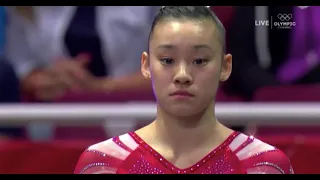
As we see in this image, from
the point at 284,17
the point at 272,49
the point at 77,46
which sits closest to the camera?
the point at 284,17

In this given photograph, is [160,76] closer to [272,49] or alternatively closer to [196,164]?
[196,164]

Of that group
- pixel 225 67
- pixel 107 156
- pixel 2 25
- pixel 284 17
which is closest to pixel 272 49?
pixel 284 17

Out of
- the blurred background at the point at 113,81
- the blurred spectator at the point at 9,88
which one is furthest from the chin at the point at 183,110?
the blurred spectator at the point at 9,88

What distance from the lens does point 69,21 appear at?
1.49 metres

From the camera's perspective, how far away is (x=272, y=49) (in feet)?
4.05

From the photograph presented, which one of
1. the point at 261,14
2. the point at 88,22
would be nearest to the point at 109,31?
the point at 88,22

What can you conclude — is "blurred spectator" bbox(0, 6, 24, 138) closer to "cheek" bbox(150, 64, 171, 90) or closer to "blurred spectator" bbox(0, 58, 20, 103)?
"blurred spectator" bbox(0, 58, 20, 103)

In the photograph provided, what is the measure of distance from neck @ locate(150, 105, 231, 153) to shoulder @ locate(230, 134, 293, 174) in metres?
0.03

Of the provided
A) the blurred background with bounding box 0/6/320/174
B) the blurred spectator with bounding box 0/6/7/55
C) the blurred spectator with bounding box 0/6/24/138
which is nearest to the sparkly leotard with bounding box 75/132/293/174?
the blurred background with bounding box 0/6/320/174

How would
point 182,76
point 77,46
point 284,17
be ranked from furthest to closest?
point 77,46, point 284,17, point 182,76

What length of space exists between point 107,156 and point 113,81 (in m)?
0.59

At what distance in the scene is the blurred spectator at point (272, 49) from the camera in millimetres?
1080

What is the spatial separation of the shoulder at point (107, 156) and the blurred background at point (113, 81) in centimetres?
23

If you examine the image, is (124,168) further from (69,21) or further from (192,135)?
(69,21)
